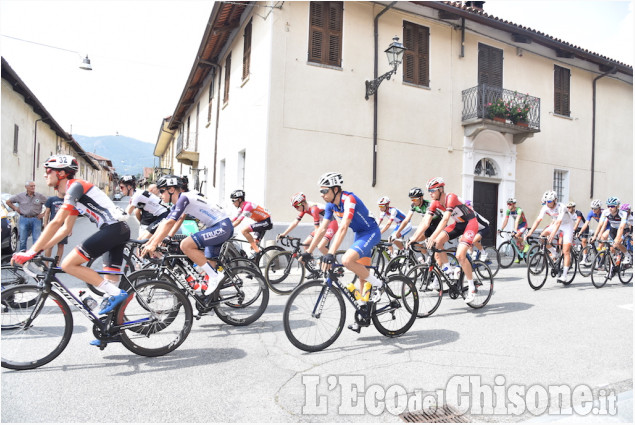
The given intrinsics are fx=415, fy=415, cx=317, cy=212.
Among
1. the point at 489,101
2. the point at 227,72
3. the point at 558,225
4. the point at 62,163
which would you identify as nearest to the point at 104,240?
the point at 62,163

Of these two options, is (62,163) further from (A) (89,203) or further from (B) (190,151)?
(B) (190,151)

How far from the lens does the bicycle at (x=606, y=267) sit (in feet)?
29.4

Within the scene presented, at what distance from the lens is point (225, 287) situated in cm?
536

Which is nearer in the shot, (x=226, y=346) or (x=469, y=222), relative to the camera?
(x=226, y=346)

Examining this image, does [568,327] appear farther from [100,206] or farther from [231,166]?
→ [231,166]

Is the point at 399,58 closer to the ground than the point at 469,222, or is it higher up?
higher up

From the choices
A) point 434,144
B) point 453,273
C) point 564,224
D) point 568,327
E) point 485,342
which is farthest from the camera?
point 434,144

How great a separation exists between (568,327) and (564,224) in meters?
4.23

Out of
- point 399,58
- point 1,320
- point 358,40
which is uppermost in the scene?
point 358,40

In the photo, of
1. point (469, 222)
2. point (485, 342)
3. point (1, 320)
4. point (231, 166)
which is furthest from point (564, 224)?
point (231, 166)

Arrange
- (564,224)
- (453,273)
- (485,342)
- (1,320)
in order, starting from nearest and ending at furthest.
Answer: (1,320) < (485,342) < (453,273) < (564,224)

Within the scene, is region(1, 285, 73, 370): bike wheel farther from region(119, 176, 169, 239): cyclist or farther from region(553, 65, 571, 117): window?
region(553, 65, 571, 117): window

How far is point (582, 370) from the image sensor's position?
4.16 meters

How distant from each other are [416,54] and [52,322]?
1318 cm
